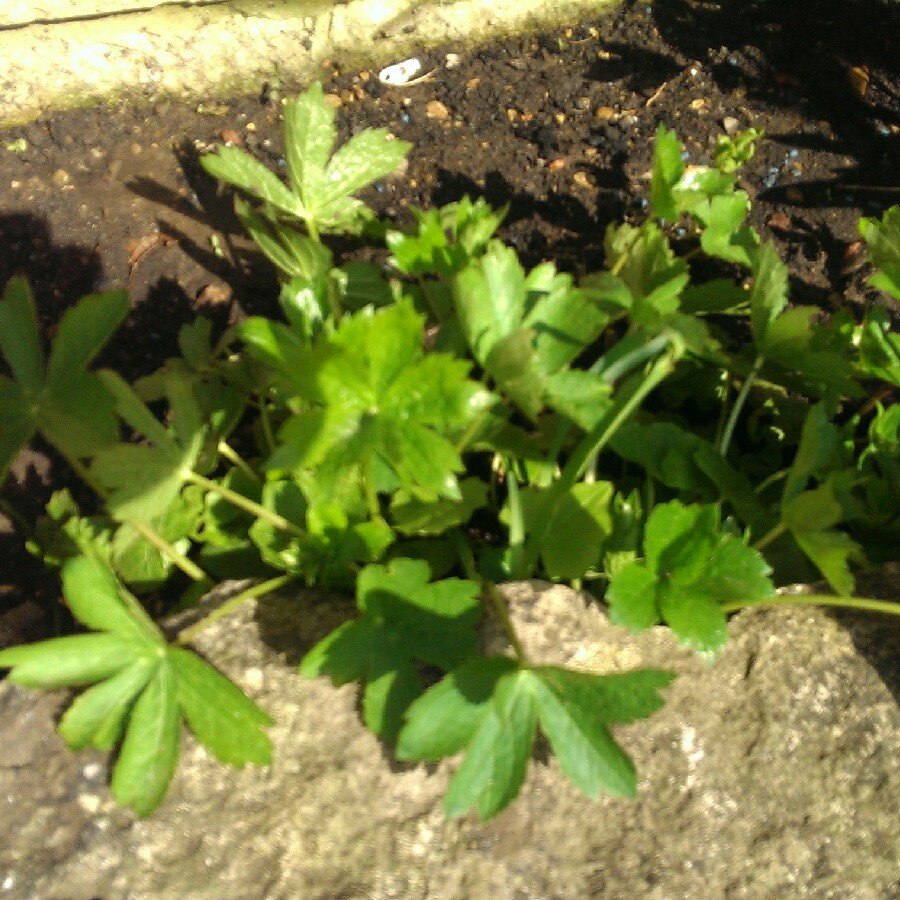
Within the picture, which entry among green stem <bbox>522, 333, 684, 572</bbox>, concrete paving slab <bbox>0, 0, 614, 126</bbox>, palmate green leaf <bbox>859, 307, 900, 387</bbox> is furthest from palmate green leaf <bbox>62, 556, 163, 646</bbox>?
concrete paving slab <bbox>0, 0, 614, 126</bbox>

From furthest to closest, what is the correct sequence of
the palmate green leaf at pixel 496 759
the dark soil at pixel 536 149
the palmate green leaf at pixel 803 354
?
the dark soil at pixel 536 149 < the palmate green leaf at pixel 803 354 < the palmate green leaf at pixel 496 759

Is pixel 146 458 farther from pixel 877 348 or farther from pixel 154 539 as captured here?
pixel 877 348

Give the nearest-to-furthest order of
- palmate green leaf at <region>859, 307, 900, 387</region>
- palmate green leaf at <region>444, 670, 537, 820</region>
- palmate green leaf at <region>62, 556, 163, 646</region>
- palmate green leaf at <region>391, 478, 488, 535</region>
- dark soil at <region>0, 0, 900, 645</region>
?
1. palmate green leaf at <region>444, 670, 537, 820</region>
2. palmate green leaf at <region>62, 556, 163, 646</region>
3. palmate green leaf at <region>391, 478, 488, 535</region>
4. palmate green leaf at <region>859, 307, 900, 387</region>
5. dark soil at <region>0, 0, 900, 645</region>

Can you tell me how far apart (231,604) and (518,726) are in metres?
0.45

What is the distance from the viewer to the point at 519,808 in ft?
3.68

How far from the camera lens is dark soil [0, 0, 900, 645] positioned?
79.5 inches

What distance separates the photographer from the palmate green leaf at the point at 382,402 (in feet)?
3.52

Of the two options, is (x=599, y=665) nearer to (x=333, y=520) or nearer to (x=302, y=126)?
(x=333, y=520)

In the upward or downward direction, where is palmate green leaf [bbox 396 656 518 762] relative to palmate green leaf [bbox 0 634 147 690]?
downward

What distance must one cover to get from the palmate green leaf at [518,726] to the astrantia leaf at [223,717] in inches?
7.6

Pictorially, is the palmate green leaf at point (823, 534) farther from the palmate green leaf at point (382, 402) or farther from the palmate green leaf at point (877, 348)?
the palmate green leaf at point (382, 402)

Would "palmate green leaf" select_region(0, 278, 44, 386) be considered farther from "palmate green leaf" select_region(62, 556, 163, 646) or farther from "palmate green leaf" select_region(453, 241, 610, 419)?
"palmate green leaf" select_region(453, 241, 610, 419)

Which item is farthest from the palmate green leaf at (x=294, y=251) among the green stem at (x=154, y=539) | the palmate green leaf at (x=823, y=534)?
the palmate green leaf at (x=823, y=534)

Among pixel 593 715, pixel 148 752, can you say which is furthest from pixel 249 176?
pixel 593 715
